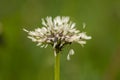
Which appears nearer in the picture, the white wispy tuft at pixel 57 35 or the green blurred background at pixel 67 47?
the white wispy tuft at pixel 57 35

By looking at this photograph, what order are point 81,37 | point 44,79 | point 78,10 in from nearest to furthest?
point 81,37 < point 44,79 < point 78,10

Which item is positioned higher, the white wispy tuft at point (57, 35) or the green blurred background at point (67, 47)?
the green blurred background at point (67, 47)

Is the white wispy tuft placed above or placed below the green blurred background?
below

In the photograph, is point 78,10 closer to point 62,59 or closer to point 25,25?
point 25,25
